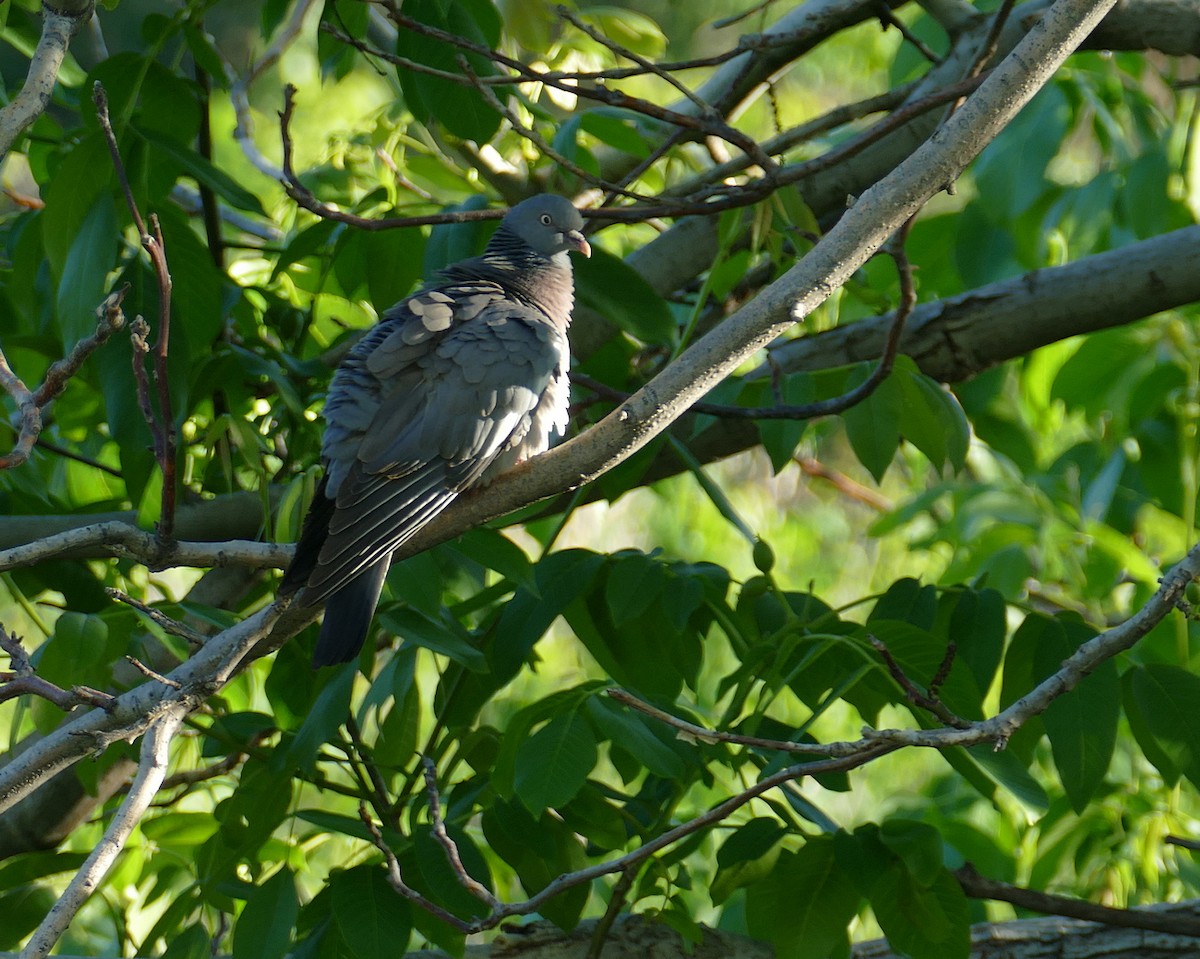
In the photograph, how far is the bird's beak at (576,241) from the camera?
2.63 meters

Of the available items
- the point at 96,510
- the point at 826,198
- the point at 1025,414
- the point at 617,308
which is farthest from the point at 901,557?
the point at 96,510

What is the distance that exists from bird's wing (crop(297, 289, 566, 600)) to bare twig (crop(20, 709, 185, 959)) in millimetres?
597

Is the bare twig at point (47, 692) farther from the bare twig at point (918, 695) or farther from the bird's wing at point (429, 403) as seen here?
the bare twig at point (918, 695)

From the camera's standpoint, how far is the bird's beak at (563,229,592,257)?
2627 mm

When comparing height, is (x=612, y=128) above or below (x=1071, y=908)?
above

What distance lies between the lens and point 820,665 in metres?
2.08

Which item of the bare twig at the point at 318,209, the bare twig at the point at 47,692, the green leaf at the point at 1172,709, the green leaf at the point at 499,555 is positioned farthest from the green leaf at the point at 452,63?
the green leaf at the point at 1172,709

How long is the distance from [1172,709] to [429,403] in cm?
133

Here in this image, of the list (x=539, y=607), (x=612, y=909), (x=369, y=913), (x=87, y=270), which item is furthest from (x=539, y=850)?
(x=87, y=270)

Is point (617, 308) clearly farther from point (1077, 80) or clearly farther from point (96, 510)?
point (1077, 80)

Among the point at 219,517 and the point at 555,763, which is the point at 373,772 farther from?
the point at 219,517

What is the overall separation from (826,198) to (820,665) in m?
1.29

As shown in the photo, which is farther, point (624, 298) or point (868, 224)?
point (624, 298)

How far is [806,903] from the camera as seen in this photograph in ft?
6.02
